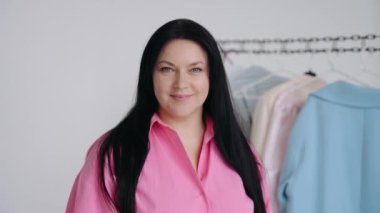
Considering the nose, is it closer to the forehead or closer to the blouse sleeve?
the forehead

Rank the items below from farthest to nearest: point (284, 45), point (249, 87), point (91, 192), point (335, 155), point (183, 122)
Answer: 1. point (284, 45)
2. point (249, 87)
3. point (335, 155)
4. point (183, 122)
5. point (91, 192)

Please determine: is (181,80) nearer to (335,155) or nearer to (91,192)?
(91,192)

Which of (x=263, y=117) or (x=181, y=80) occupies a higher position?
(x=181, y=80)

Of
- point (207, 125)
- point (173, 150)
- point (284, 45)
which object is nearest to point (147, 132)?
point (173, 150)

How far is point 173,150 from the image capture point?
104 cm

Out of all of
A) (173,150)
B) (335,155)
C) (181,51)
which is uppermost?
(181,51)

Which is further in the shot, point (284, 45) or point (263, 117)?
point (284, 45)

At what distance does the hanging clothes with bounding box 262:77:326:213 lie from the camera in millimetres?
1406

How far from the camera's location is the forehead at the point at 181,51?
986 millimetres

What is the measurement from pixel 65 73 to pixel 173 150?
776mm

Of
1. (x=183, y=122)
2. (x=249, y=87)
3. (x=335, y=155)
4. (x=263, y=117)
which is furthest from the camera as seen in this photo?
(x=249, y=87)

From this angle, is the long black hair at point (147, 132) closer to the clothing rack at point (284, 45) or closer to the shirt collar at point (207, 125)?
the shirt collar at point (207, 125)

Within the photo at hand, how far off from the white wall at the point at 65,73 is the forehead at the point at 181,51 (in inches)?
28.4

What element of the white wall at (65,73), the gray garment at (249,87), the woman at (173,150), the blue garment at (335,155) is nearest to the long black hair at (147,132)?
the woman at (173,150)
